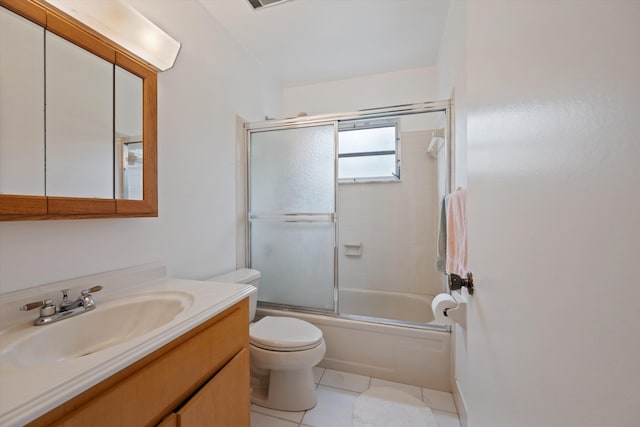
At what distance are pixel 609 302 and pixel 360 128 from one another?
8.51 feet

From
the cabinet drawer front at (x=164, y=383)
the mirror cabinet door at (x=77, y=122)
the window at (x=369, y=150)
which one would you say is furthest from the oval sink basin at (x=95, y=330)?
the window at (x=369, y=150)

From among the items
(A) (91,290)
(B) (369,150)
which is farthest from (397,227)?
(A) (91,290)

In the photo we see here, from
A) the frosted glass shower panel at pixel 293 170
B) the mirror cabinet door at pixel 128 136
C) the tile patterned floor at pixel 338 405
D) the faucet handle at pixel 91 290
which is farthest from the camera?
the frosted glass shower panel at pixel 293 170

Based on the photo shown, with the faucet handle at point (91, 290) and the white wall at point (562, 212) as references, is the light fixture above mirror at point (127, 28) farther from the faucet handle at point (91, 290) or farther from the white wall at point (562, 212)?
the white wall at point (562, 212)

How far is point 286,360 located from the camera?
1.43 metres

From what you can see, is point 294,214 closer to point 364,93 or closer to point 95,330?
point 95,330

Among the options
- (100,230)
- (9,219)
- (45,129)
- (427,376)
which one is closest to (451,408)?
(427,376)

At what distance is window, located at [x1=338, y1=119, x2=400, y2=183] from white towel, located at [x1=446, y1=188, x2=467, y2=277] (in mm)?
1188

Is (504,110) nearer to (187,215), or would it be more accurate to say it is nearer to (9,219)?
(9,219)

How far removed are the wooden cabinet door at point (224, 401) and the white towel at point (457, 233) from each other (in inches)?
42.8

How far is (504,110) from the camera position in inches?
23.0

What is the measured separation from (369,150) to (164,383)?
8.04ft

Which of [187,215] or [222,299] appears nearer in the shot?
[222,299]

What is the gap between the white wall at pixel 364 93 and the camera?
8.15 feet
